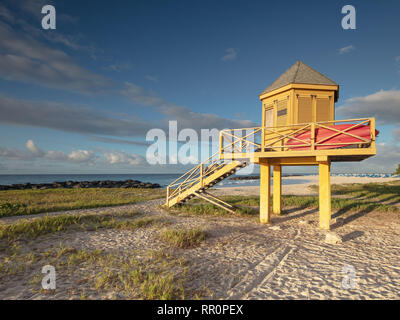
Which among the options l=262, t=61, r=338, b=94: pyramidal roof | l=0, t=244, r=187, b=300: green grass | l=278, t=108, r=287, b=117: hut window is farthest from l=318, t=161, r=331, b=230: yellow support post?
l=0, t=244, r=187, b=300: green grass

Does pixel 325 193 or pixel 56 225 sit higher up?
pixel 325 193

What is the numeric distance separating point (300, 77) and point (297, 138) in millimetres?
A: 3809

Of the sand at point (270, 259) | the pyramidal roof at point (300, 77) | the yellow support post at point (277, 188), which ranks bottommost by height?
the sand at point (270, 259)

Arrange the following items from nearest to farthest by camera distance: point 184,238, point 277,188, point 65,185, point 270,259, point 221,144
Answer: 1. point 270,259
2. point 184,238
3. point 221,144
4. point 277,188
5. point 65,185

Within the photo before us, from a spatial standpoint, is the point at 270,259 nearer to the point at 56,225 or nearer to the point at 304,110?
the point at 304,110

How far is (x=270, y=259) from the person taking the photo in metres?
6.09

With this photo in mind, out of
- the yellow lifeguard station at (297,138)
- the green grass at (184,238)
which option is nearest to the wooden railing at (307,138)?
the yellow lifeguard station at (297,138)

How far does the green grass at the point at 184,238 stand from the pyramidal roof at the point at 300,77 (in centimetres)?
894

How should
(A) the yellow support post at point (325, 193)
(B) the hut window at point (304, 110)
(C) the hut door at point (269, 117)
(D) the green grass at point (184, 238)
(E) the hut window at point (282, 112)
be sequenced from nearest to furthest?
(D) the green grass at point (184, 238) < (A) the yellow support post at point (325, 193) < (B) the hut window at point (304, 110) < (E) the hut window at point (282, 112) < (C) the hut door at point (269, 117)

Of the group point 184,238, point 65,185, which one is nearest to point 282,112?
point 184,238

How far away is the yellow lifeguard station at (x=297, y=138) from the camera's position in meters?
8.18

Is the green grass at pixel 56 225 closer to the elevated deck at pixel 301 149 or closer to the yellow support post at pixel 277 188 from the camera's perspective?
the elevated deck at pixel 301 149
